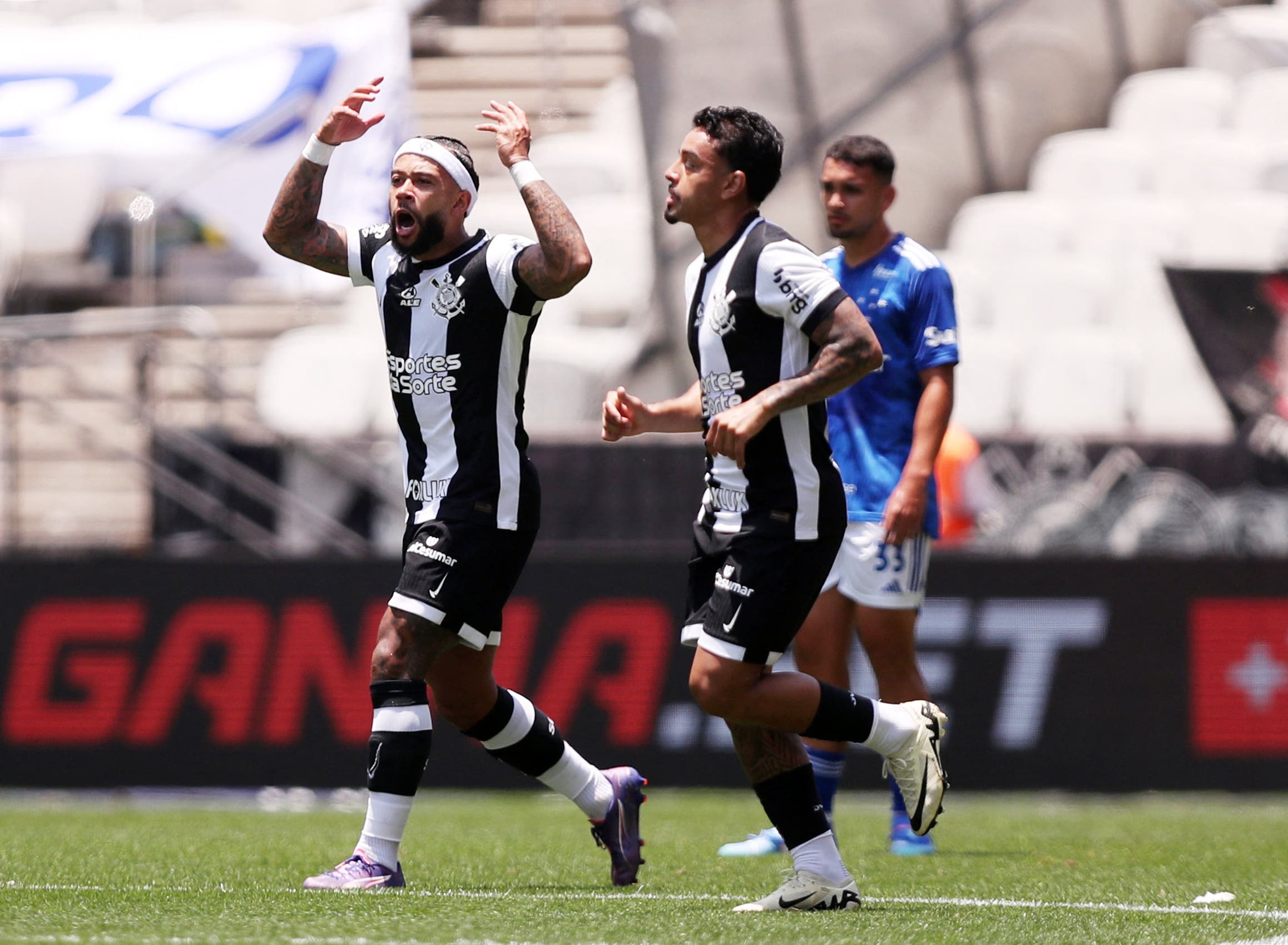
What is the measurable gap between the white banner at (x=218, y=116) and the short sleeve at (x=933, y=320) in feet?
25.2

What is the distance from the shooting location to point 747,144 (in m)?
4.50

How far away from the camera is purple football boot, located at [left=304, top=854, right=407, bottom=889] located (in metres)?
4.54

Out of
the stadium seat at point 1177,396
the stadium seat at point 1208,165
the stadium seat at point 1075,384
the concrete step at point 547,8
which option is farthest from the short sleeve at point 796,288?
the concrete step at point 547,8

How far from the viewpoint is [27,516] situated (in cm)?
1263

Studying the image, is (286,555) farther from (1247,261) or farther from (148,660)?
(1247,261)

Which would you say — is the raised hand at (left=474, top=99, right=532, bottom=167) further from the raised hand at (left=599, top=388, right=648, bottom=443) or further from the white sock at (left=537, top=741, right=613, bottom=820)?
the white sock at (left=537, top=741, right=613, bottom=820)

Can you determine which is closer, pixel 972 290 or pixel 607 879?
pixel 607 879

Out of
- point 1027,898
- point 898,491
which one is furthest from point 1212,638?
point 1027,898

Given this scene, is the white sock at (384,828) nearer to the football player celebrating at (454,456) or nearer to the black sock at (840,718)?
the football player celebrating at (454,456)

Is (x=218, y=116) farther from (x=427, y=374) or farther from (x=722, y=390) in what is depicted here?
(x=722, y=390)

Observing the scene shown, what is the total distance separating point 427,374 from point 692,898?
1.56 m

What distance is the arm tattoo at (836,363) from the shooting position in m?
4.24

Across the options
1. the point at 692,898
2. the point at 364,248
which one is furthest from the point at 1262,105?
the point at 692,898

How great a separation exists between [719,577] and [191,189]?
984cm
